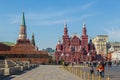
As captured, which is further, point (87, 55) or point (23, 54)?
point (87, 55)

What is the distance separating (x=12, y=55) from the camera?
159 meters

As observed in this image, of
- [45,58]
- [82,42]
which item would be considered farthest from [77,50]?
[45,58]

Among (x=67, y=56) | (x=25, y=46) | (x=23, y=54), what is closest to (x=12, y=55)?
(x=23, y=54)

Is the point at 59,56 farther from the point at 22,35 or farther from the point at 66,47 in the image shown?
the point at 22,35

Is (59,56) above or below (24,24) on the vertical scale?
below

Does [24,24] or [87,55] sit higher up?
[24,24]

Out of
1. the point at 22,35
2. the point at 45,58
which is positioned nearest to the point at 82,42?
the point at 22,35

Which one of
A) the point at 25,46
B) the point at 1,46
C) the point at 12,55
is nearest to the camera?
the point at 12,55

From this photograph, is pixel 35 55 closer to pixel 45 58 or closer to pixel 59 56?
pixel 45 58

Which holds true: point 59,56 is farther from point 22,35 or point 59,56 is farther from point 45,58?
point 45,58

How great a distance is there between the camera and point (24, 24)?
199875 millimetres

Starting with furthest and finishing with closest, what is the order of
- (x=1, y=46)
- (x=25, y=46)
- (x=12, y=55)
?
1. (x=1, y=46)
2. (x=25, y=46)
3. (x=12, y=55)

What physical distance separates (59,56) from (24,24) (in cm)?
2441

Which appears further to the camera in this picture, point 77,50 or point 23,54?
point 77,50
